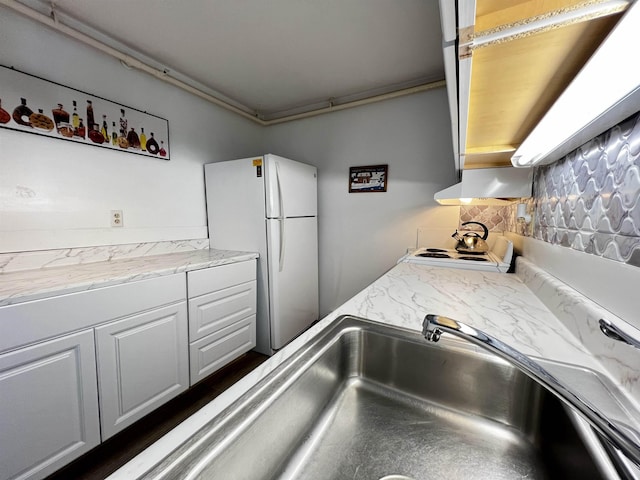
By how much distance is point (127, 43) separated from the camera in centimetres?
167

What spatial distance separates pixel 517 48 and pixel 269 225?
1728 millimetres

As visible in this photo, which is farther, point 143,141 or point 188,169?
point 188,169

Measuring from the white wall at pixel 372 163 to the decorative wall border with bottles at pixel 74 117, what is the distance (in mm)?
1372

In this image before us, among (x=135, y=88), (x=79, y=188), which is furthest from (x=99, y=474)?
(x=135, y=88)

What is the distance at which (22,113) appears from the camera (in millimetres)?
1352

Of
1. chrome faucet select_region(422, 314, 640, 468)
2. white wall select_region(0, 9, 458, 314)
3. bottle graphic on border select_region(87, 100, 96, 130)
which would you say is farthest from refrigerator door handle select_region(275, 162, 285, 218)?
chrome faucet select_region(422, 314, 640, 468)

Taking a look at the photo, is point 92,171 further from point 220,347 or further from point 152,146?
point 220,347

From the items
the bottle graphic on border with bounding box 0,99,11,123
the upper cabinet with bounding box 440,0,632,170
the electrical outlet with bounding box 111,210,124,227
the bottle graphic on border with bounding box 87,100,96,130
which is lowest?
the electrical outlet with bounding box 111,210,124,227

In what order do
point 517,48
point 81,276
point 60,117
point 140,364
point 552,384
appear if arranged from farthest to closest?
point 60,117 → point 140,364 → point 81,276 → point 517,48 → point 552,384

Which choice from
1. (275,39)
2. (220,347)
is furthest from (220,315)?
(275,39)

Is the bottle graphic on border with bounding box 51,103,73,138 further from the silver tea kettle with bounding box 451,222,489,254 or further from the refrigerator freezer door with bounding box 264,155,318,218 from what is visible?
the silver tea kettle with bounding box 451,222,489,254

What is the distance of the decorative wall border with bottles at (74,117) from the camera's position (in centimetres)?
133

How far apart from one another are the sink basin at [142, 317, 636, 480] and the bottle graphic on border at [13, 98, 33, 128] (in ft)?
6.37

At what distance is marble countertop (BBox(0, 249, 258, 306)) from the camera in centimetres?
100
